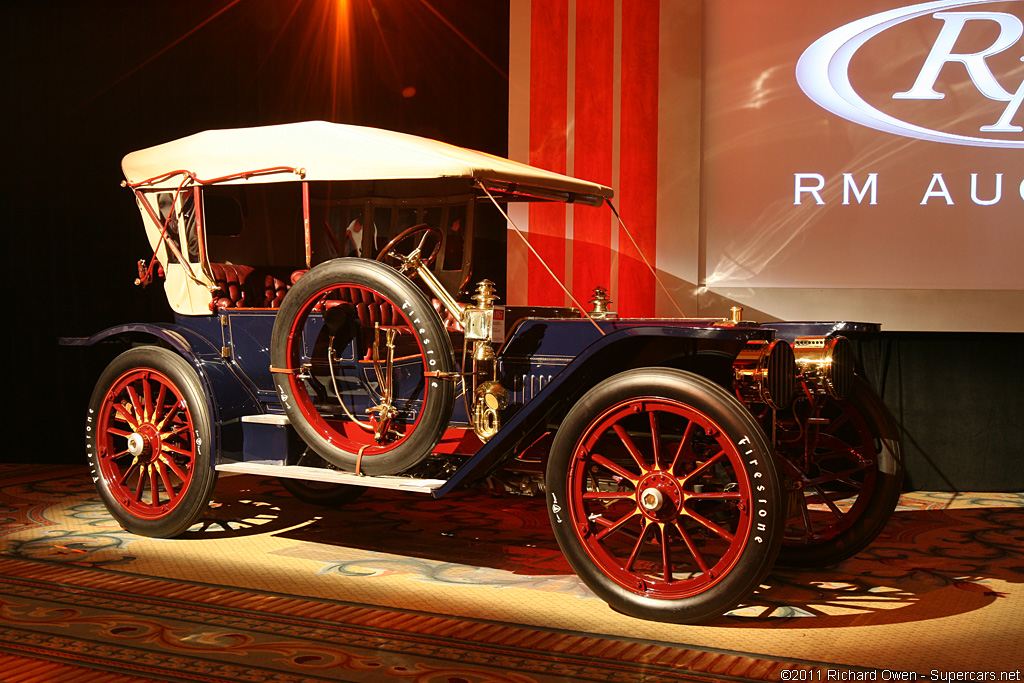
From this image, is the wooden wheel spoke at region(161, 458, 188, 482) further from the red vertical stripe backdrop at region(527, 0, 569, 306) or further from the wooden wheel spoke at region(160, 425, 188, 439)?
the red vertical stripe backdrop at region(527, 0, 569, 306)

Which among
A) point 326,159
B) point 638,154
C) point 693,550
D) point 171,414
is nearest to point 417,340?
point 326,159

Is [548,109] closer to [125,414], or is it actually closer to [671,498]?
[125,414]

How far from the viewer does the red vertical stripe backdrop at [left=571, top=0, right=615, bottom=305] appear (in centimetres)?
567

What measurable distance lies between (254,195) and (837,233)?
3.17 m

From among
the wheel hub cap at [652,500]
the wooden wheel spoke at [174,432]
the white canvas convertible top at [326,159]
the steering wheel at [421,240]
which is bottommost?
the wheel hub cap at [652,500]

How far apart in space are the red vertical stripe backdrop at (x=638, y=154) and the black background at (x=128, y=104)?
32.4 inches

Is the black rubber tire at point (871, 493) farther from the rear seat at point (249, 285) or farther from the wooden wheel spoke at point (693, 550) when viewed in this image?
the rear seat at point (249, 285)

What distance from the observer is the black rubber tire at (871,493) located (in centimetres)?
339

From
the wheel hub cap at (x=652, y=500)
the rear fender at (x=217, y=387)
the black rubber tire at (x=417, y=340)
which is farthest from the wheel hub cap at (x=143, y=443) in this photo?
the wheel hub cap at (x=652, y=500)

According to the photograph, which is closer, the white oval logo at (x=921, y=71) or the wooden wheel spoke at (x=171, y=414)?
the wooden wheel spoke at (x=171, y=414)

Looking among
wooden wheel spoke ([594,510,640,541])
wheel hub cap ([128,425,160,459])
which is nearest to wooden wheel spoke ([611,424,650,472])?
wooden wheel spoke ([594,510,640,541])

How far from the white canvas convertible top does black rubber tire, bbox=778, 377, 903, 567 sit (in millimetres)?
→ 1421

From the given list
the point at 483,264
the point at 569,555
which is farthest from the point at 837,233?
the point at 569,555

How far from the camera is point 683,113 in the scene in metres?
5.46
